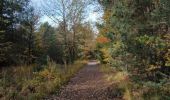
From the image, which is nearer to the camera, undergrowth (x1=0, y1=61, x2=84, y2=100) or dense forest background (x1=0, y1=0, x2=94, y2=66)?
undergrowth (x1=0, y1=61, x2=84, y2=100)

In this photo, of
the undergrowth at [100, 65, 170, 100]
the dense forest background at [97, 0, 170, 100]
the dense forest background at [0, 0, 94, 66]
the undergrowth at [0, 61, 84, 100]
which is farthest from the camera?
the dense forest background at [0, 0, 94, 66]

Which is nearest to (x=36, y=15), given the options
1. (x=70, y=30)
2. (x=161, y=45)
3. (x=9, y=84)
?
(x=70, y=30)

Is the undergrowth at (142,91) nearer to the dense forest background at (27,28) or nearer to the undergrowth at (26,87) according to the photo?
the undergrowth at (26,87)

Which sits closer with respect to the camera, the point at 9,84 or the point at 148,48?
the point at 148,48

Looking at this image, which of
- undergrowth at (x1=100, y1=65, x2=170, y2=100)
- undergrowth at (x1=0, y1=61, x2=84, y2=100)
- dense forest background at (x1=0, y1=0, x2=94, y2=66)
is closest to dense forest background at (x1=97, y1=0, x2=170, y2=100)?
undergrowth at (x1=100, y1=65, x2=170, y2=100)

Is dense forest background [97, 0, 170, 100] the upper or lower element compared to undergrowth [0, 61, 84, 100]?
upper

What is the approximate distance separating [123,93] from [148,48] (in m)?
3.16

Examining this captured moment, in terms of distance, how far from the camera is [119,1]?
11.1m

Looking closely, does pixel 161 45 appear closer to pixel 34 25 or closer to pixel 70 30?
pixel 70 30

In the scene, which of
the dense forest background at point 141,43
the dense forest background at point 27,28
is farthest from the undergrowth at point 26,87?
the dense forest background at point 27,28

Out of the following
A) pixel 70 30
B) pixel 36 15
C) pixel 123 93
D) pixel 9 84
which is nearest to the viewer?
pixel 123 93

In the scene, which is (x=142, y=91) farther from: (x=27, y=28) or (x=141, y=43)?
(x=27, y=28)

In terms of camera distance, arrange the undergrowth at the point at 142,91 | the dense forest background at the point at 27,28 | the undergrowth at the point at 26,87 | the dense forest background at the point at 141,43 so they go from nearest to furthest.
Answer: the undergrowth at the point at 142,91 → the dense forest background at the point at 141,43 → the undergrowth at the point at 26,87 → the dense forest background at the point at 27,28

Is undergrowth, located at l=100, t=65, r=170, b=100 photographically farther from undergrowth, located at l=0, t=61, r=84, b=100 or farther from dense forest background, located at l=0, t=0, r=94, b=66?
dense forest background, located at l=0, t=0, r=94, b=66
